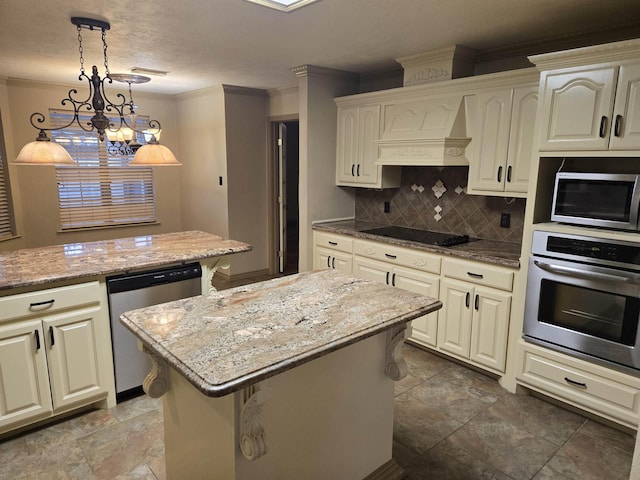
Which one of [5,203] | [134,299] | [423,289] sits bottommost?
[423,289]

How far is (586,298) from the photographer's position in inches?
97.0

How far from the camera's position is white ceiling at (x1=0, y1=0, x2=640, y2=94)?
2328mm

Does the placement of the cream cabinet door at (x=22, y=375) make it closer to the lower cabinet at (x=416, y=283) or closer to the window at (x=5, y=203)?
the lower cabinet at (x=416, y=283)

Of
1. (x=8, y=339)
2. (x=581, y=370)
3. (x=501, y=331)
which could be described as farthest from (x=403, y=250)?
(x=8, y=339)

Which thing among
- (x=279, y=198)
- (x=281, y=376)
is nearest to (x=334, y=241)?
(x=279, y=198)

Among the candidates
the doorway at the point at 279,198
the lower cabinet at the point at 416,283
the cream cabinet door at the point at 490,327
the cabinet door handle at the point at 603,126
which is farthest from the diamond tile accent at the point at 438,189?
the doorway at the point at 279,198

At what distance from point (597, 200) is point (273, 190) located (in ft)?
12.3

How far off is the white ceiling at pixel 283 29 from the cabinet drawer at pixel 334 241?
1.56 meters

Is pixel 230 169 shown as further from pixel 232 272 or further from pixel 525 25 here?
pixel 525 25

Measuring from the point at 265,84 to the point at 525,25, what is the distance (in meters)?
2.88

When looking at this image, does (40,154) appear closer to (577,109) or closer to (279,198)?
(577,109)

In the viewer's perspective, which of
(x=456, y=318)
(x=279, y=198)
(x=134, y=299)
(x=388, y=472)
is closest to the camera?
(x=388, y=472)

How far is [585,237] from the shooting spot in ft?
7.90

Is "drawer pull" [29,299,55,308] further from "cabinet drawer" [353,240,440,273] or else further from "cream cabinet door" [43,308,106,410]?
"cabinet drawer" [353,240,440,273]
